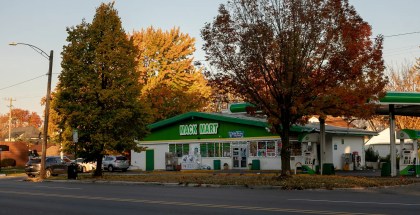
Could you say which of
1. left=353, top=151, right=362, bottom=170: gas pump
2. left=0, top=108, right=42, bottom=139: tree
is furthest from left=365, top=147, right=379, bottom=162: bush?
left=0, top=108, right=42, bottom=139: tree

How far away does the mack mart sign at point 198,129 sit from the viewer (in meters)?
52.9

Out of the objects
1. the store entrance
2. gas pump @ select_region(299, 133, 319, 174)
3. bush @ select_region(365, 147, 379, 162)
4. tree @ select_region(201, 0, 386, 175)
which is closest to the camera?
tree @ select_region(201, 0, 386, 175)

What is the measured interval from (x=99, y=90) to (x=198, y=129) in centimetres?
1663

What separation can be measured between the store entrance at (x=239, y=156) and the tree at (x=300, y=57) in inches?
794

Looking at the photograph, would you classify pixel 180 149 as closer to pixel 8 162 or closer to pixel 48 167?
pixel 48 167

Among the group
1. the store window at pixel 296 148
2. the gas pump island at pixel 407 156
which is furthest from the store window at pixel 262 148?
the gas pump island at pixel 407 156

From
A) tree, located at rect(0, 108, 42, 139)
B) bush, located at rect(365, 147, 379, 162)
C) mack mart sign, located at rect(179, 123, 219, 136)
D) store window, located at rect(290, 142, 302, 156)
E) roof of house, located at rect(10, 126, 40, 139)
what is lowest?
bush, located at rect(365, 147, 379, 162)

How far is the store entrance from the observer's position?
51000 mm

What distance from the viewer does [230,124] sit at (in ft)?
170

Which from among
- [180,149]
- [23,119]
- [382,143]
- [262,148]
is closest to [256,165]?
[262,148]

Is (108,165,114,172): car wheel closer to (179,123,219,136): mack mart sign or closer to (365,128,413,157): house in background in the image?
(179,123,219,136): mack mart sign

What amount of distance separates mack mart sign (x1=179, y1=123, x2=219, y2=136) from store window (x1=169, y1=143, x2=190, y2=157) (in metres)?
1.19

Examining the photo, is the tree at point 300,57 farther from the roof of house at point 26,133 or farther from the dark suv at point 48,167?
the roof of house at point 26,133

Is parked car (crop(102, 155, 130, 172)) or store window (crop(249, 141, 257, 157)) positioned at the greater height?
store window (crop(249, 141, 257, 157))
